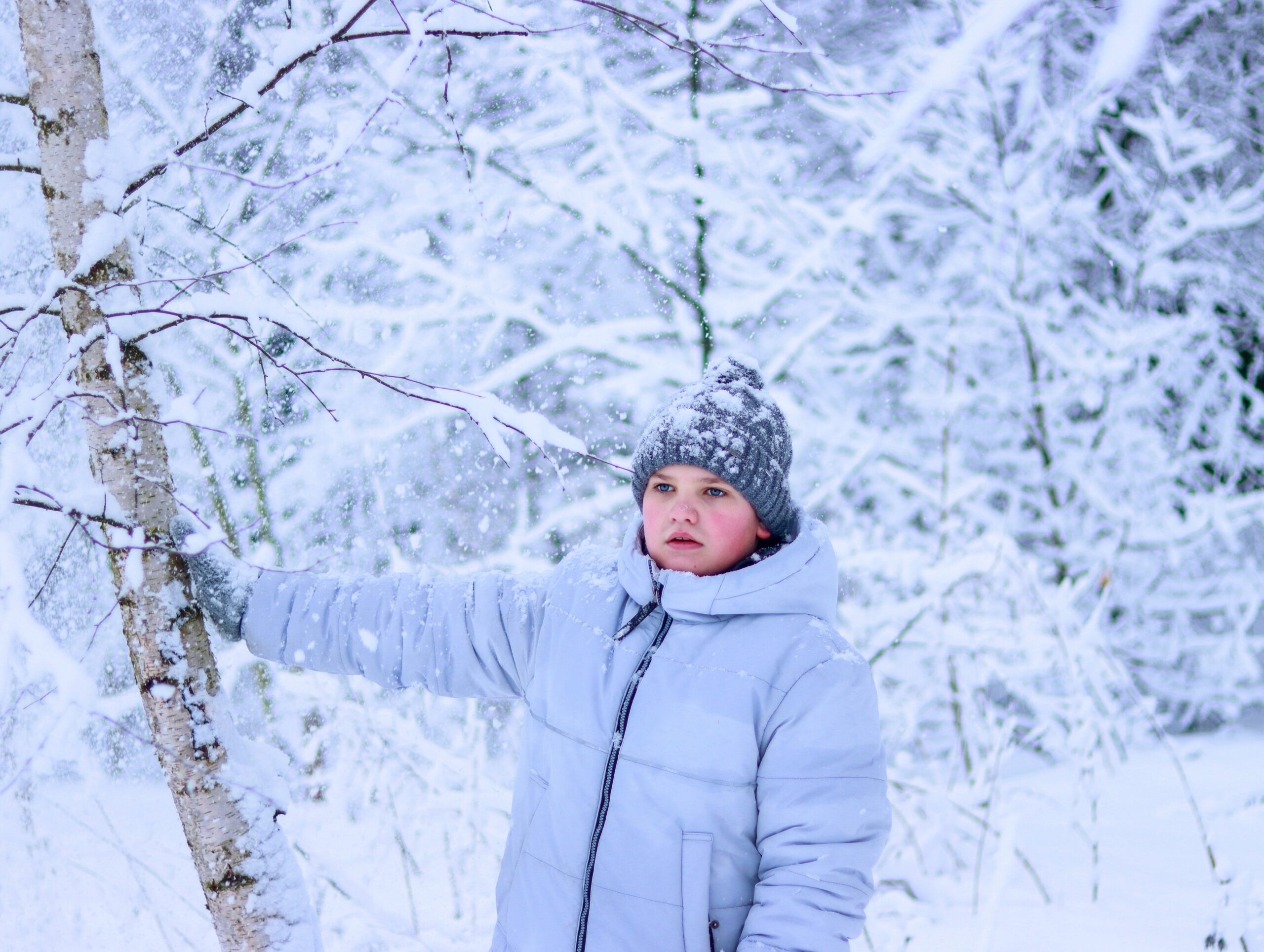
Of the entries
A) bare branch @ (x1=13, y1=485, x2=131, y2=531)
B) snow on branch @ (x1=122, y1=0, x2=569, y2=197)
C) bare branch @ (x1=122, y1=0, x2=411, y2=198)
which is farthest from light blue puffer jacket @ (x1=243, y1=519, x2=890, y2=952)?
snow on branch @ (x1=122, y1=0, x2=569, y2=197)

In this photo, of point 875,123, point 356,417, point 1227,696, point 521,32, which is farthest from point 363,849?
point 1227,696

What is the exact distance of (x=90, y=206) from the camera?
4.93 feet

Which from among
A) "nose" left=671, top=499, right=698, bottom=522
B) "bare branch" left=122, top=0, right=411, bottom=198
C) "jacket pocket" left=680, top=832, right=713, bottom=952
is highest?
"bare branch" left=122, top=0, right=411, bottom=198

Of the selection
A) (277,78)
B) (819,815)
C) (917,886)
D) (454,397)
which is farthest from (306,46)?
(917,886)

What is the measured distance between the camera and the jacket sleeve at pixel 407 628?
5.64 ft

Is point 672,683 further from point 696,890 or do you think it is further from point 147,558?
point 147,558

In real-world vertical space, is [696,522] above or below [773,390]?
below

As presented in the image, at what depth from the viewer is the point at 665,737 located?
153 cm

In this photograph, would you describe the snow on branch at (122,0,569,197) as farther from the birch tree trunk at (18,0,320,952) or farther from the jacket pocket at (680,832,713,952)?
the jacket pocket at (680,832,713,952)

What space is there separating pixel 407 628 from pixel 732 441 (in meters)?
0.78

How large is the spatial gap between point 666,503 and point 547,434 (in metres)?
0.44

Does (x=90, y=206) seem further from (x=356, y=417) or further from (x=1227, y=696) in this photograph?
A: (x=1227, y=696)

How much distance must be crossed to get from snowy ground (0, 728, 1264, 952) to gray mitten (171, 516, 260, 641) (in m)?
1.18

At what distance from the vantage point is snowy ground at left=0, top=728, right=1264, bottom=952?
2.50m
